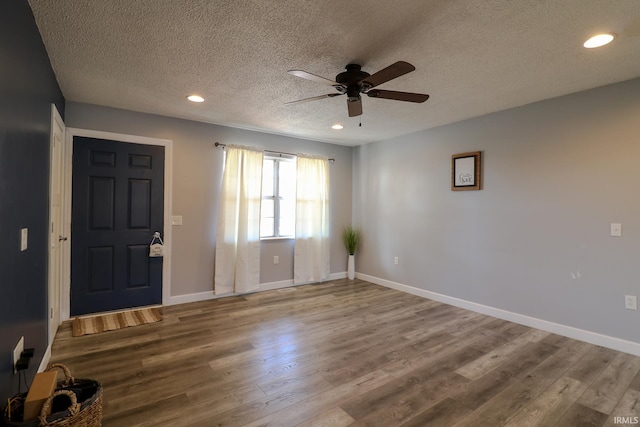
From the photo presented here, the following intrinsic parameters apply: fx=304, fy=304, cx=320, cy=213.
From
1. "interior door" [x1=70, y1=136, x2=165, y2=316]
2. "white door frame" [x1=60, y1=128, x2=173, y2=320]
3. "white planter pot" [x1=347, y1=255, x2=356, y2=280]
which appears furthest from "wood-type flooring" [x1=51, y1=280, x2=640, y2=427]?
"white planter pot" [x1=347, y1=255, x2=356, y2=280]

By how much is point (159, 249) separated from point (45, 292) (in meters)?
1.41

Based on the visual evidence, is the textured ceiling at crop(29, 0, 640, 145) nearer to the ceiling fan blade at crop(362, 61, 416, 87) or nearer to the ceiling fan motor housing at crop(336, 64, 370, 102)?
the ceiling fan motor housing at crop(336, 64, 370, 102)

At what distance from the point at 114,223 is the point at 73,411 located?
2632mm

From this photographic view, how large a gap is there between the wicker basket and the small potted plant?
4.24 metres

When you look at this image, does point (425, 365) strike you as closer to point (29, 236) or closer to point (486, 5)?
point (486, 5)

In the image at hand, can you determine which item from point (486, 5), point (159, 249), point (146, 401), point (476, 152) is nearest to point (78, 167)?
point (159, 249)

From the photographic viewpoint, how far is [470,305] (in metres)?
3.91

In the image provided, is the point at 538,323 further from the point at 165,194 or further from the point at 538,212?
the point at 165,194

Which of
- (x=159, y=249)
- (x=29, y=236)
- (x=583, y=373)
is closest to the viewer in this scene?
(x=29, y=236)

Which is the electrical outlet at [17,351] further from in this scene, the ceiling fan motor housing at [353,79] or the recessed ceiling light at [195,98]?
the ceiling fan motor housing at [353,79]

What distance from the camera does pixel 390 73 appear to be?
6.81 ft

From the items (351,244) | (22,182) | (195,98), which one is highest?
(195,98)

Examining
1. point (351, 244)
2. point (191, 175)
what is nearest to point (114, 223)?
point (191, 175)

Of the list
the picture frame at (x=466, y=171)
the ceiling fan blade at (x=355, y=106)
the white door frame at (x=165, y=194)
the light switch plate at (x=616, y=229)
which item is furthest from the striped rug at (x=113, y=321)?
the light switch plate at (x=616, y=229)
